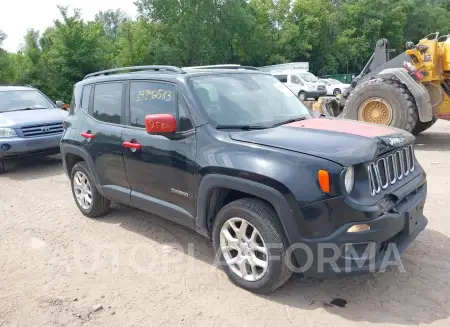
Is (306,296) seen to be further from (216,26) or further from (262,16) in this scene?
(262,16)

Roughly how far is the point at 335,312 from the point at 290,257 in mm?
549

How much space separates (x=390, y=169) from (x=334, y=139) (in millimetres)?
578

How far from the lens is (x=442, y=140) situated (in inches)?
408

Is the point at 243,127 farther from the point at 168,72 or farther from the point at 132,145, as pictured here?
the point at 132,145

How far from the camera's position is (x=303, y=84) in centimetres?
2661

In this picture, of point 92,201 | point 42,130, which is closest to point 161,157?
point 92,201

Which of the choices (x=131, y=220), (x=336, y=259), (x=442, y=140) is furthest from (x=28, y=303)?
(x=442, y=140)

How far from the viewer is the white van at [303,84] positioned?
2581cm

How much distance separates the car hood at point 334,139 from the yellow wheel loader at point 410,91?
5.57m

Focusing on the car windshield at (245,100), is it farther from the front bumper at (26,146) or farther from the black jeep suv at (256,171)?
the front bumper at (26,146)

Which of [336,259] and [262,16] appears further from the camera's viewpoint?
[262,16]

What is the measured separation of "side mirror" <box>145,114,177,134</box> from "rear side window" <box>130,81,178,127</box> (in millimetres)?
247

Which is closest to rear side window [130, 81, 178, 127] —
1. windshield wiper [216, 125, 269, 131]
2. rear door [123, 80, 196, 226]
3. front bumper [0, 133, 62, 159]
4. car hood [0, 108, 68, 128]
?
rear door [123, 80, 196, 226]

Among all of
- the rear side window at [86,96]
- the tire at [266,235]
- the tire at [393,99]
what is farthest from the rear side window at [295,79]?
the tire at [266,235]
